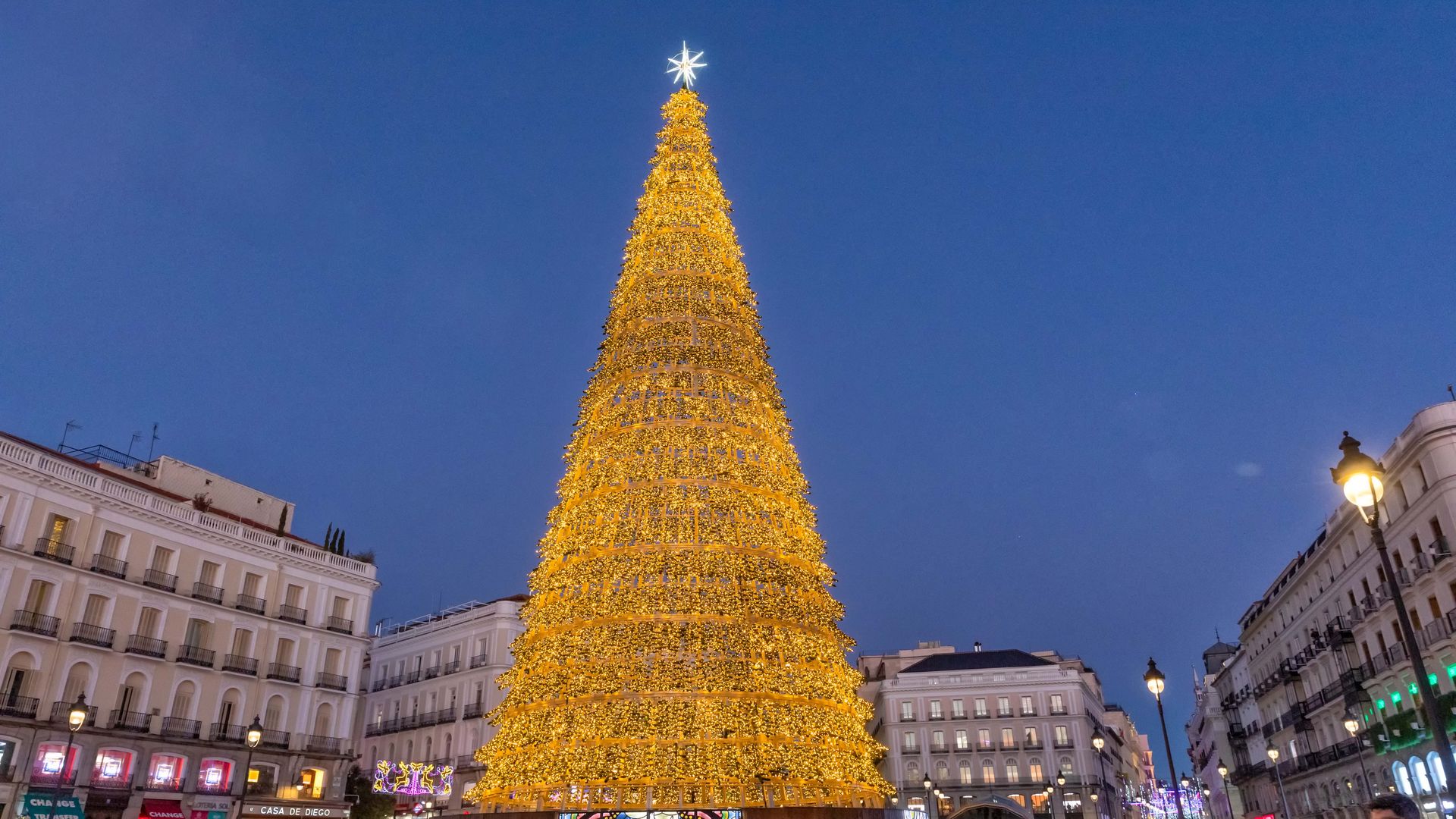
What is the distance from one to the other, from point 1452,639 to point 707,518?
2424 cm

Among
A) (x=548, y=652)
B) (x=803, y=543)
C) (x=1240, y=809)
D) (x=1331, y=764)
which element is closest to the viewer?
(x=548, y=652)

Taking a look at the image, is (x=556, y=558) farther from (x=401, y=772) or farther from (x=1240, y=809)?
(x=1240, y=809)

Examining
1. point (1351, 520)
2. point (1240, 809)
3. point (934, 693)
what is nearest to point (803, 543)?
point (1351, 520)

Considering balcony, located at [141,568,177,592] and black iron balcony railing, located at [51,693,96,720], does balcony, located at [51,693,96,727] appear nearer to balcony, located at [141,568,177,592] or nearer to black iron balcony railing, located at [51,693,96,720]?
black iron balcony railing, located at [51,693,96,720]

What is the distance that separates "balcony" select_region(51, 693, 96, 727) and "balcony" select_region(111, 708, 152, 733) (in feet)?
2.33

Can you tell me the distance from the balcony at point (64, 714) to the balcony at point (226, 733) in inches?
171

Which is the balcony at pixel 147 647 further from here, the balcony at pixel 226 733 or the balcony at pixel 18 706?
the balcony at pixel 226 733

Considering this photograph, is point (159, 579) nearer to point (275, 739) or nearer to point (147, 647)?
point (147, 647)

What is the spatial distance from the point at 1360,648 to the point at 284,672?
144ft

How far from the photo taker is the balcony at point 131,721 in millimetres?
31609

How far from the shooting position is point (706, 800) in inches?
664

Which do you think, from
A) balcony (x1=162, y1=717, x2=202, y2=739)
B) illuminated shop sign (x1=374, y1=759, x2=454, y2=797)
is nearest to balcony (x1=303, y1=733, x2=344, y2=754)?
balcony (x1=162, y1=717, x2=202, y2=739)

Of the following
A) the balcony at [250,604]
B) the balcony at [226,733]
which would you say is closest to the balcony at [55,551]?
the balcony at [250,604]

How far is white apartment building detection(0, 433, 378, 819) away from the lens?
30062mm
